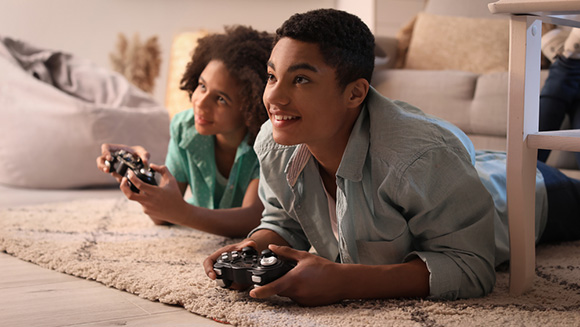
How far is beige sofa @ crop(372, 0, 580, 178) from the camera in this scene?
72.4 inches

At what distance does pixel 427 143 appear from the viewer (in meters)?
0.91

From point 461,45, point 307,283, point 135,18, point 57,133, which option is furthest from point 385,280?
point 135,18

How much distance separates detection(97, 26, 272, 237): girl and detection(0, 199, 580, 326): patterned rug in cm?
8

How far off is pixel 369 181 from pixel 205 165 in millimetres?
614

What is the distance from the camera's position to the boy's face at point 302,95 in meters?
0.90

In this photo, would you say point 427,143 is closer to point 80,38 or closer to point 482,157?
point 482,157

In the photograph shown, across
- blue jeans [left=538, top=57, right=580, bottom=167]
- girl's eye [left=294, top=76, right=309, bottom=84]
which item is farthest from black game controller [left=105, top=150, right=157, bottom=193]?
blue jeans [left=538, top=57, right=580, bottom=167]

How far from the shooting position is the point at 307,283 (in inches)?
34.3

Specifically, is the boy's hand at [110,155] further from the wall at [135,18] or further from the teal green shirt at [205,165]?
the wall at [135,18]

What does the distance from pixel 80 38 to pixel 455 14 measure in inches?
79.8

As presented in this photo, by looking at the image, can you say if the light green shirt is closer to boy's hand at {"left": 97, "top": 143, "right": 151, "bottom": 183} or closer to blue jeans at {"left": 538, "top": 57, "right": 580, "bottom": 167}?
boy's hand at {"left": 97, "top": 143, "right": 151, "bottom": 183}

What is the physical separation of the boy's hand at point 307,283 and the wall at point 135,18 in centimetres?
290

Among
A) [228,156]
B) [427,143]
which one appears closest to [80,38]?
[228,156]

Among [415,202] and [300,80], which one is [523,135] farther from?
[300,80]
